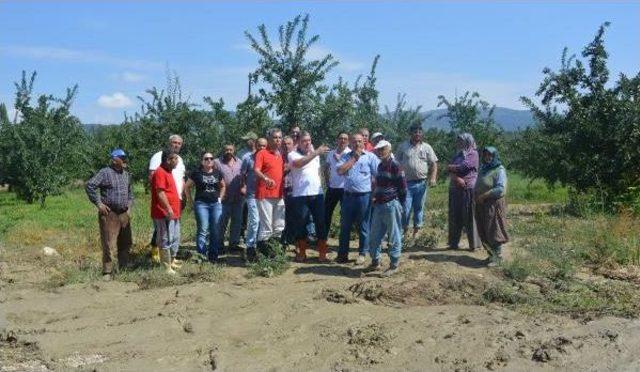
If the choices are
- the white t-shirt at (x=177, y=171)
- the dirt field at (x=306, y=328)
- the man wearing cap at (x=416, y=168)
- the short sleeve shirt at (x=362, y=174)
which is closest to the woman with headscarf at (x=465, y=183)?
the man wearing cap at (x=416, y=168)

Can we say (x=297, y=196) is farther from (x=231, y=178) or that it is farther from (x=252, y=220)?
(x=231, y=178)

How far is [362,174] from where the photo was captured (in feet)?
26.5

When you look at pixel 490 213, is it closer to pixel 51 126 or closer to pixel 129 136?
pixel 129 136

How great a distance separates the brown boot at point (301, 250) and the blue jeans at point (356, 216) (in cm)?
51

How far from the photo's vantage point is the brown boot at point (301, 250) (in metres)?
8.50

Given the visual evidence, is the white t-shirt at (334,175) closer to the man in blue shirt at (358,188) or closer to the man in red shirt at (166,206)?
the man in blue shirt at (358,188)

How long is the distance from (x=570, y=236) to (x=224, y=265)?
16.5 feet

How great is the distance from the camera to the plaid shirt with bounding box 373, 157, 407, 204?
7.62 metres

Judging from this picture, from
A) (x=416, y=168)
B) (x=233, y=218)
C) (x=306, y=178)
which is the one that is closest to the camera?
(x=306, y=178)

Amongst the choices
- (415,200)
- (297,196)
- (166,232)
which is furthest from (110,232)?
(415,200)

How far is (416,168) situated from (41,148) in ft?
46.2

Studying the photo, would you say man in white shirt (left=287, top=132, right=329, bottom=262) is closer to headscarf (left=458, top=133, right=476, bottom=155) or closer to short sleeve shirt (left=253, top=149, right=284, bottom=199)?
short sleeve shirt (left=253, top=149, right=284, bottom=199)

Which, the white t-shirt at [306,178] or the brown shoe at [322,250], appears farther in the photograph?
the brown shoe at [322,250]

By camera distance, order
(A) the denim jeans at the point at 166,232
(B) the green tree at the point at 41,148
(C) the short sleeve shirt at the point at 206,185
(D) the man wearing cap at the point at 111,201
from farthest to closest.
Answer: (B) the green tree at the point at 41,148, (C) the short sleeve shirt at the point at 206,185, (D) the man wearing cap at the point at 111,201, (A) the denim jeans at the point at 166,232
